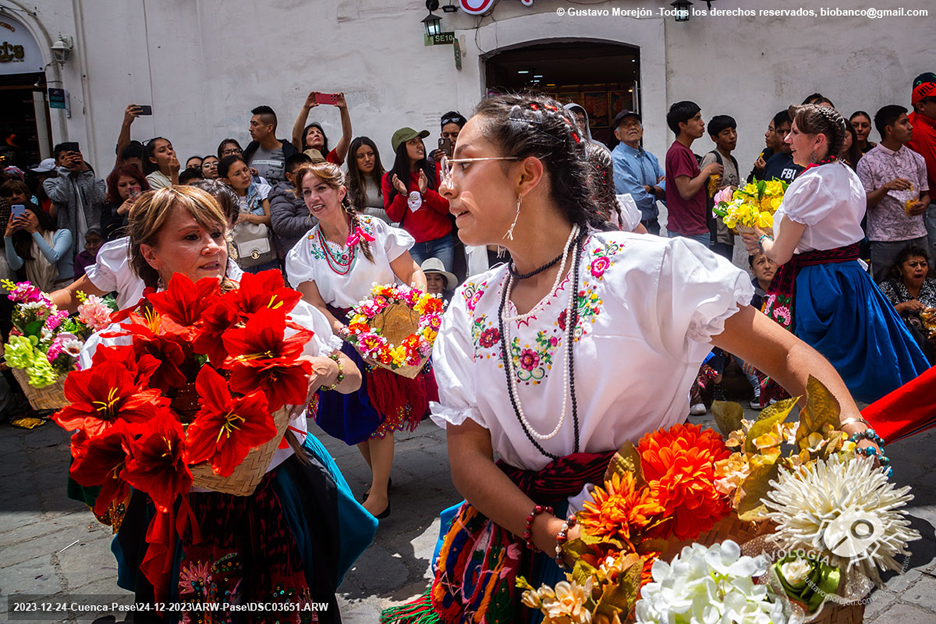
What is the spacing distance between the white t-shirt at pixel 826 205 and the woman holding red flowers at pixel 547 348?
284 centimetres

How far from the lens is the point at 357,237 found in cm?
443

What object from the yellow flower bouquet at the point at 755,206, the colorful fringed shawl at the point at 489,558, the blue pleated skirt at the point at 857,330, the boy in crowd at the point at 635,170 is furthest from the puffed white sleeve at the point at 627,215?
the colorful fringed shawl at the point at 489,558

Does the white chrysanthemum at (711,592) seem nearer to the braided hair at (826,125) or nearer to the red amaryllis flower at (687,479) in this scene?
the red amaryllis flower at (687,479)

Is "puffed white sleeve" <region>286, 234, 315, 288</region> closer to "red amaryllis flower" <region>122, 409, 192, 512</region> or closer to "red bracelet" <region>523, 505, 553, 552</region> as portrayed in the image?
"red amaryllis flower" <region>122, 409, 192, 512</region>

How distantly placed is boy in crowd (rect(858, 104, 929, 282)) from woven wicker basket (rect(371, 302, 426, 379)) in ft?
16.8

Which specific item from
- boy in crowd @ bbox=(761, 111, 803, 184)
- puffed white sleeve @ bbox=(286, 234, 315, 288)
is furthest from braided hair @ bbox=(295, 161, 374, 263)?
boy in crowd @ bbox=(761, 111, 803, 184)

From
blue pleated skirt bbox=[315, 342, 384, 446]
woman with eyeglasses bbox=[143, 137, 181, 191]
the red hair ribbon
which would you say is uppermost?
woman with eyeglasses bbox=[143, 137, 181, 191]

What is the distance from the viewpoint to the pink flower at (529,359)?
6.01 ft

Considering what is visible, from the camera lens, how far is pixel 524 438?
6.01ft

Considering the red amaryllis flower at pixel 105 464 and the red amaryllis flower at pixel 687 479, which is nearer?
the red amaryllis flower at pixel 687 479

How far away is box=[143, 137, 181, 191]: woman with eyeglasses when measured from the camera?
7454mm

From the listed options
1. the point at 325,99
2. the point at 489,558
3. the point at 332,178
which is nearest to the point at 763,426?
the point at 489,558

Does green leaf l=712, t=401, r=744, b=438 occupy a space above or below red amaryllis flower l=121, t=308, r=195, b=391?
below

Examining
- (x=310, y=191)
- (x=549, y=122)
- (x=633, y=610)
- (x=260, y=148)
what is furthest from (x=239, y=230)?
(x=633, y=610)
